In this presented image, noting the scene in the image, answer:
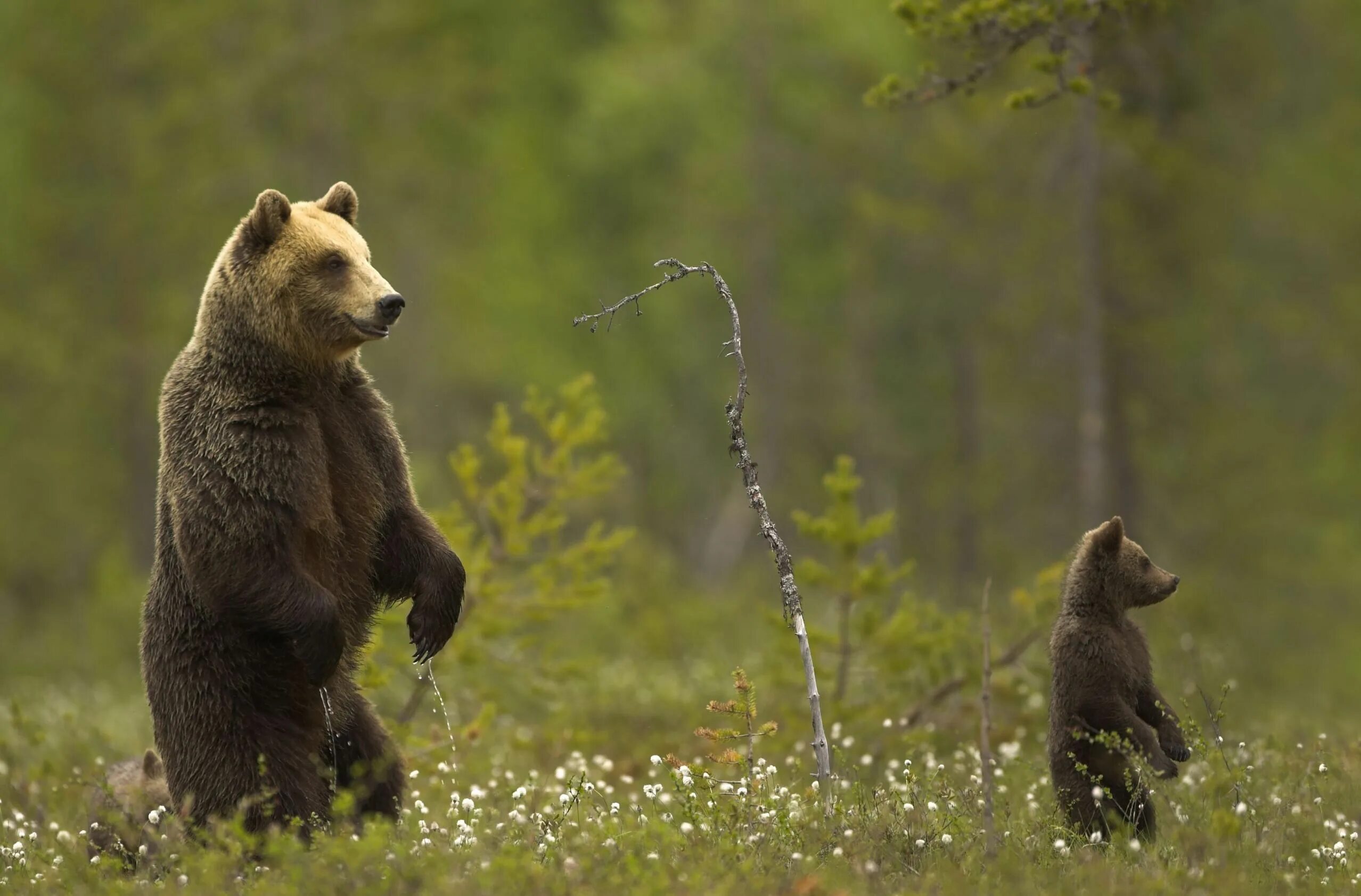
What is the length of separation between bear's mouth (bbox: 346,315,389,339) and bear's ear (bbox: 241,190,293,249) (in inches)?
20.6

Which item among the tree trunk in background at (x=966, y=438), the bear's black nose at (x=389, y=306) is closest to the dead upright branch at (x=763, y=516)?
the bear's black nose at (x=389, y=306)

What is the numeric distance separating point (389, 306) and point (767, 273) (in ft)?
69.3

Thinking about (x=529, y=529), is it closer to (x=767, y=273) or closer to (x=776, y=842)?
(x=776, y=842)

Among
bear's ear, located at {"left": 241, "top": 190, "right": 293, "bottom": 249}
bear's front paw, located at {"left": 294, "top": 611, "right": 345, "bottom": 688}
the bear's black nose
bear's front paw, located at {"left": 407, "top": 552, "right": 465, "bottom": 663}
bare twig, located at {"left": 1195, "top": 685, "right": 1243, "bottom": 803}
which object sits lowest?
bear's front paw, located at {"left": 294, "top": 611, "right": 345, "bottom": 688}

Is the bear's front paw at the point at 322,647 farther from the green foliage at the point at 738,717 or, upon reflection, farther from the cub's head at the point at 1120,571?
the cub's head at the point at 1120,571

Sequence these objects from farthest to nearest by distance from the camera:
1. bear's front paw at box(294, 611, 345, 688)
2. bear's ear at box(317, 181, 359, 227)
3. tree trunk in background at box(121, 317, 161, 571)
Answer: tree trunk in background at box(121, 317, 161, 571)
bear's ear at box(317, 181, 359, 227)
bear's front paw at box(294, 611, 345, 688)

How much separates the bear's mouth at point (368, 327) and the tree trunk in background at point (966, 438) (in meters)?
20.4

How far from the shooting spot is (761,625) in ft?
61.6

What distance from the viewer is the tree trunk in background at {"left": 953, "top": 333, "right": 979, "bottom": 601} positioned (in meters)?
26.4

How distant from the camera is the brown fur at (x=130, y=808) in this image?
21.5 feet

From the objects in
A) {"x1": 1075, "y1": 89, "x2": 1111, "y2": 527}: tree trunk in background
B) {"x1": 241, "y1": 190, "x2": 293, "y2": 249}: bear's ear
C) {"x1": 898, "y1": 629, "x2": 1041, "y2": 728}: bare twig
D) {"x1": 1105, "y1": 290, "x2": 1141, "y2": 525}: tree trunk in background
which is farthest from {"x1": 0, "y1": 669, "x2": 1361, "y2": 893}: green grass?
{"x1": 1105, "y1": 290, "x2": 1141, "y2": 525}: tree trunk in background

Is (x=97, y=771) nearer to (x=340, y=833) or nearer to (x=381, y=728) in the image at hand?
(x=381, y=728)

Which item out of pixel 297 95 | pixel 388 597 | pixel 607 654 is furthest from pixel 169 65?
pixel 388 597

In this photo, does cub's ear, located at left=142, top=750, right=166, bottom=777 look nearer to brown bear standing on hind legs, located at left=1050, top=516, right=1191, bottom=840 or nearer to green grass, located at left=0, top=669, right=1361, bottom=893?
green grass, located at left=0, top=669, right=1361, bottom=893
